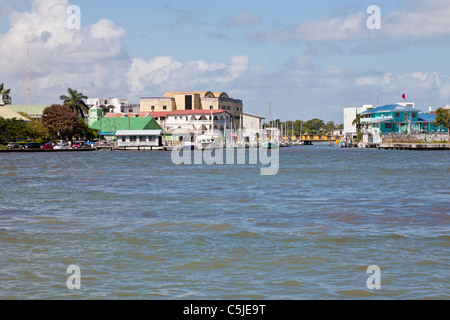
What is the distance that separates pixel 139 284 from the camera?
1199 centimetres

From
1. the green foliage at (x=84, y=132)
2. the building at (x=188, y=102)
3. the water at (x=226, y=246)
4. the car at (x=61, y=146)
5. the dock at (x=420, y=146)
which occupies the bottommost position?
the water at (x=226, y=246)

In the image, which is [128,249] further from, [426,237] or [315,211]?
[315,211]

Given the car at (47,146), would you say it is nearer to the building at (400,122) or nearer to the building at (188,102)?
the building at (188,102)

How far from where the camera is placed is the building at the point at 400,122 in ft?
456

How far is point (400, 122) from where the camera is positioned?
140 metres

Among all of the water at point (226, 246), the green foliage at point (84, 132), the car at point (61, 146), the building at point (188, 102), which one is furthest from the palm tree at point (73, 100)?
the water at point (226, 246)

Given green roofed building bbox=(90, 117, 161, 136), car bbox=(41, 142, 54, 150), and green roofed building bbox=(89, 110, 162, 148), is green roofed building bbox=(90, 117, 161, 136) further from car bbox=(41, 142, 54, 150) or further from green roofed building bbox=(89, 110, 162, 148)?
car bbox=(41, 142, 54, 150)

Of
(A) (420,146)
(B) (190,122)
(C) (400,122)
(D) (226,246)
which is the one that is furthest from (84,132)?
(D) (226,246)

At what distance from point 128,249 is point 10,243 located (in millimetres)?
3454

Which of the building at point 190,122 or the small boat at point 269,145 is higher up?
the building at point 190,122

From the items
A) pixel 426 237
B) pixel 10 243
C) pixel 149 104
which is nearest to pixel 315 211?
pixel 426 237

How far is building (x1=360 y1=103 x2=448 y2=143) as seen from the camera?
5472 inches

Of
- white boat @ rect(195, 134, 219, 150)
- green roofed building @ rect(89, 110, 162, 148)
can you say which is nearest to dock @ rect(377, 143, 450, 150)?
white boat @ rect(195, 134, 219, 150)

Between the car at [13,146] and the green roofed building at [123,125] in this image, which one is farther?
the green roofed building at [123,125]
